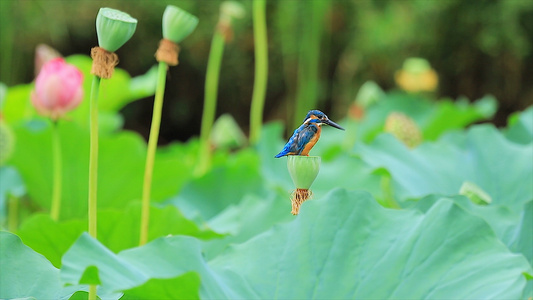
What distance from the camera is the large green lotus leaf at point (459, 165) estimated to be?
2.85 feet

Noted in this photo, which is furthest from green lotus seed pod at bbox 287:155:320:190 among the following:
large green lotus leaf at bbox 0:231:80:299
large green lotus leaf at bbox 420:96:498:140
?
large green lotus leaf at bbox 420:96:498:140

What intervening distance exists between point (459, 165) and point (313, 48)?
218cm

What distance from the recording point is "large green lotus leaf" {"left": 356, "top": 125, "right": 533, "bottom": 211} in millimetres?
870

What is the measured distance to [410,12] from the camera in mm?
3051

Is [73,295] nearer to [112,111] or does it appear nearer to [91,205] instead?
[91,205]

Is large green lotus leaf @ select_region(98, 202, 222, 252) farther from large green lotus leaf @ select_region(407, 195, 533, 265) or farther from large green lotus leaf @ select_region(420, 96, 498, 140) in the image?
large green lotus leaf @ select_region(420, 96, 498, 140)

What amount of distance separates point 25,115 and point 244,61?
231cm

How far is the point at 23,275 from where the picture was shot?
559 millimetres

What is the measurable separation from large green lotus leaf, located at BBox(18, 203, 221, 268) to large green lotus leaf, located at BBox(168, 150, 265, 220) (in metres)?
0.37

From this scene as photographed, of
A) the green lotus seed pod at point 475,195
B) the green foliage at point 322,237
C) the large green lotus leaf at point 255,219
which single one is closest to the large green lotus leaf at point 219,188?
the green foliage at point 322,237

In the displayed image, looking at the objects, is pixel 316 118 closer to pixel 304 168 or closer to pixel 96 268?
pixel 304 168

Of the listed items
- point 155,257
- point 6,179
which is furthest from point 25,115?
point 155,257

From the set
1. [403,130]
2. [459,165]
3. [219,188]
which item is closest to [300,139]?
[459,165]

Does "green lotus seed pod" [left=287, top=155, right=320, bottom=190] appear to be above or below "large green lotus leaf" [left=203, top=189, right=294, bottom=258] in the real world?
above
